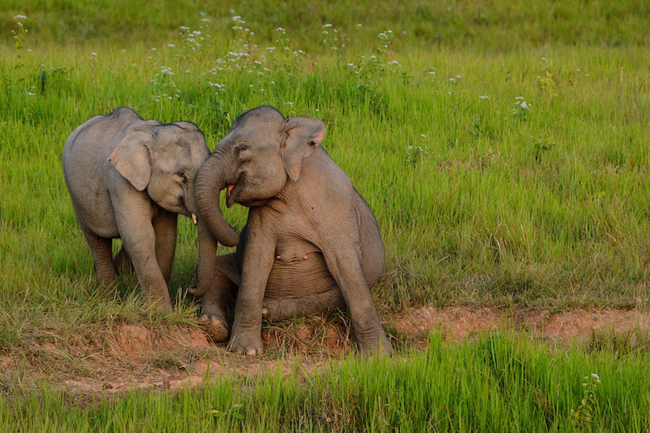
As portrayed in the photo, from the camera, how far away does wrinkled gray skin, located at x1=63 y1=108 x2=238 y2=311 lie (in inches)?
228

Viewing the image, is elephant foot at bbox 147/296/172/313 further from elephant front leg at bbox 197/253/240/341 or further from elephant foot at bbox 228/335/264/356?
elephant foot at bbox 228/335/264/356

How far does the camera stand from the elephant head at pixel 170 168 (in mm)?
5742

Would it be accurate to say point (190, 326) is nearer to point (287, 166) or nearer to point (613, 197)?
point (287, 166)

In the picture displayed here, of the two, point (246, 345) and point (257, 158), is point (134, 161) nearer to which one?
point (257, 158)

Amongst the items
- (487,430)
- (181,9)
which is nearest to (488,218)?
(487,430)

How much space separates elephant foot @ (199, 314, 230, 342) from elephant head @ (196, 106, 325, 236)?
0.82 m

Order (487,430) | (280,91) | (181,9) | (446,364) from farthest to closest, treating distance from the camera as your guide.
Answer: (181,9)
(280,91)
(446,364)
(487,430)

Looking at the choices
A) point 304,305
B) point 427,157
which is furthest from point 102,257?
point 427,157

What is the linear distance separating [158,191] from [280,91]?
14.1 ft

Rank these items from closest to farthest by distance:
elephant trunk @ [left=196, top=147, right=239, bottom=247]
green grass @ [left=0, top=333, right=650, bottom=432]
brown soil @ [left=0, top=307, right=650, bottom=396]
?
green grass @ [left=0, top=333, right=650, bottom=432]
brown soil @ [left=0, top=307, right=650, bottom=396]
elephant trunk @ [left=196, top=147, right=239, bottom=247]

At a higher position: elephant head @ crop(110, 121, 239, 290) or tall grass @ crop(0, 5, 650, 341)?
elephant head @ crop(110, 121, 239, 290)

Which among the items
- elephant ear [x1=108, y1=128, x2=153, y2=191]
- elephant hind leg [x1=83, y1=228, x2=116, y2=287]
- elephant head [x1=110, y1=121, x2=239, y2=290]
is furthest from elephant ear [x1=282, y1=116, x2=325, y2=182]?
elephant hind leg [x1=83, y1=228, x2=116, y2=287]

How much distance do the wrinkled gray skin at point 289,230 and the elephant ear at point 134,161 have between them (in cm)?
48

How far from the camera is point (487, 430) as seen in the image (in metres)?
4.38
